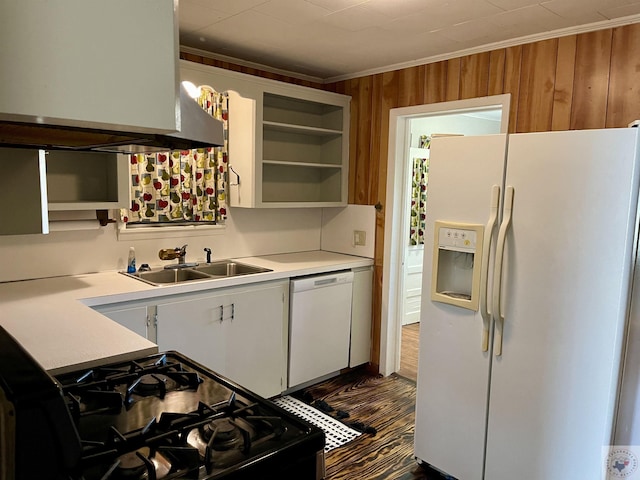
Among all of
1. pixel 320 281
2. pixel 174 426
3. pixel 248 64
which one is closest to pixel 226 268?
pixel 320 281

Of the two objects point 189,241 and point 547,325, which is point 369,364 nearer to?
point 189,241

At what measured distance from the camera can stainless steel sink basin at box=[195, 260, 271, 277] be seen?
322cm

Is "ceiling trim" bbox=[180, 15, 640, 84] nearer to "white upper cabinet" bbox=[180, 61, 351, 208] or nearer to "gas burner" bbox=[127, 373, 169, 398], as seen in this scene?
"white upper cabinet" bbox=[180, 61, 351, 208]

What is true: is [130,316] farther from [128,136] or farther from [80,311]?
[128,136]

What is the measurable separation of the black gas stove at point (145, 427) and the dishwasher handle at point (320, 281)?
5.80 feet

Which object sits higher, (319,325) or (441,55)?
(441,55)

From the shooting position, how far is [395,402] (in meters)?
3.31

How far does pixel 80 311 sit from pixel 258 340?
49.4 inches

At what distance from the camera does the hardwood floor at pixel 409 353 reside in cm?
385

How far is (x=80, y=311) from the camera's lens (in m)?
1.99

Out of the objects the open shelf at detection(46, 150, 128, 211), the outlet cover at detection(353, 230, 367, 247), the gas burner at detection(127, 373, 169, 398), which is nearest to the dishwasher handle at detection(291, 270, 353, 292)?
the outlet cover at detection(353, 230, 367, 247)

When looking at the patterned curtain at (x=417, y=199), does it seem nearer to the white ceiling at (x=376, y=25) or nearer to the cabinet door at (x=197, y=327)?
the white ceiling at (x=376, y=25)

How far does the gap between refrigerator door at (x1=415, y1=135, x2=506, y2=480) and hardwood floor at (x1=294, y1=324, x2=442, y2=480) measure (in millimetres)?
203

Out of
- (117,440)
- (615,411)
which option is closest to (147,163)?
(117,440)
